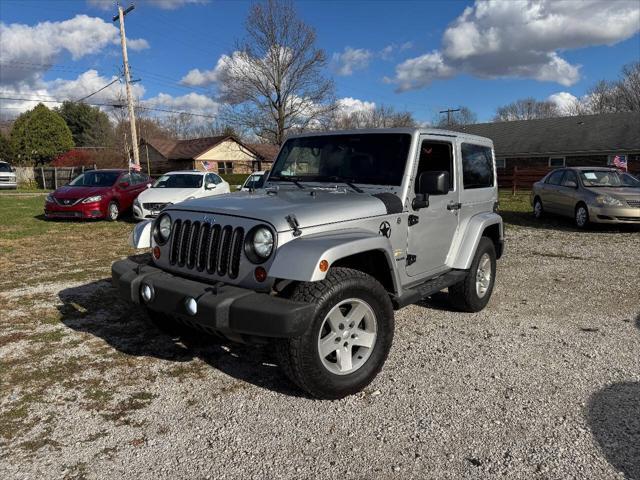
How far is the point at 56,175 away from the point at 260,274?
36282mm

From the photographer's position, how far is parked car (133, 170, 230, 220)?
13070 millimetres

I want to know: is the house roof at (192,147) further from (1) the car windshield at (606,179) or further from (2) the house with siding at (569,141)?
(1) the car windshield at (606,179)

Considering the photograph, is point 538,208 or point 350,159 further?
point 538,208

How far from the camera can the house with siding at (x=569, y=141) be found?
31.2m

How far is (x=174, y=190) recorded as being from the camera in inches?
535

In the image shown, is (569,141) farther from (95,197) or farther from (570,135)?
(95,197)

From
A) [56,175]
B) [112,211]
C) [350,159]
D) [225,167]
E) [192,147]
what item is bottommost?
[112,211]

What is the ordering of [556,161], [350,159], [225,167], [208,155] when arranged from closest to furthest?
1. [350,159]
2. [556,161]
3. [208,155]
4. [225,167]

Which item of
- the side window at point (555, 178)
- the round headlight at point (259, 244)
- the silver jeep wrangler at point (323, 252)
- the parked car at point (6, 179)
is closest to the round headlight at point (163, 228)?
the silver jeep wrangler at point (323, 252)

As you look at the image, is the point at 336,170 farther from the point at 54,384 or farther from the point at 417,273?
the point at 54,384

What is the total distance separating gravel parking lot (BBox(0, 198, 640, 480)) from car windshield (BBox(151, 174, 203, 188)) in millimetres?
8484

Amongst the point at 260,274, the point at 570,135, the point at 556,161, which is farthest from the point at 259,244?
the point at 570,135

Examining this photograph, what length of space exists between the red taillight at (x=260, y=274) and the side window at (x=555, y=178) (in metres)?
12.3

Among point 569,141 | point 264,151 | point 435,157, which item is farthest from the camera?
point 264,151
